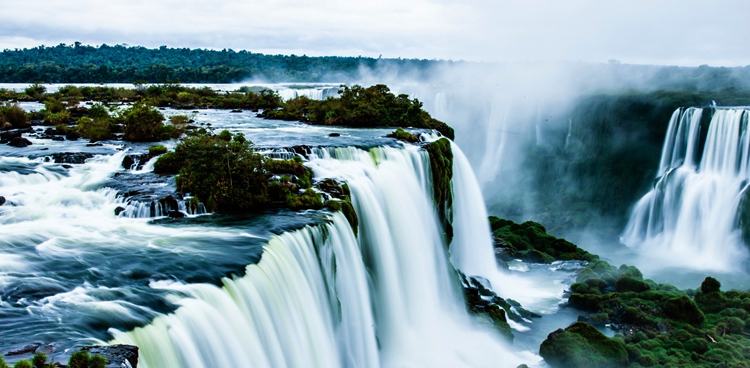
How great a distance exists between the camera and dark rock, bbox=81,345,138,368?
8.09 meters

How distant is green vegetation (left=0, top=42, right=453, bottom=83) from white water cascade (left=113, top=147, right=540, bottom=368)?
246ft

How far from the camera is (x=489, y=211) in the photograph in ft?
170

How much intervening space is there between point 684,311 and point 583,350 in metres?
6.72

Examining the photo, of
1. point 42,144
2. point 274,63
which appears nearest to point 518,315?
point 42,144

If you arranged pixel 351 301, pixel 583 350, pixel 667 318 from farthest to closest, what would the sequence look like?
pixel 667 318
pixel 583 350
pixel 351 301

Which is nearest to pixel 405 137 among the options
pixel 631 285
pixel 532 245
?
pixel 532 245

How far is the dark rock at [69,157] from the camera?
2120cm

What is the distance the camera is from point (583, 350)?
1852cm

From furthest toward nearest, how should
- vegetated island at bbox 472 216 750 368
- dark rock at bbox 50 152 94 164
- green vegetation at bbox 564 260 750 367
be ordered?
1. dark rock at bbox 50 152 94 164
2. green vegetation at bbox 564 260 750 367
3. vegetated island at bbox 472 216 750 368

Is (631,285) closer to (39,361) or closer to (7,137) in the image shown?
(39,361)

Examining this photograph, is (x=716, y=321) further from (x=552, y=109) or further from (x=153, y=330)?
(x=552, y=109)

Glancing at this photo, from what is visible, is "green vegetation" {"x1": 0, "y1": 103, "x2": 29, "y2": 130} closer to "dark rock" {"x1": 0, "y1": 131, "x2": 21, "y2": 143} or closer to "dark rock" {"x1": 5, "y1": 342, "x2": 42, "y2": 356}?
"dark rock" {"x1": 0, "y1": 131, "x2": 21, "y2": 143}

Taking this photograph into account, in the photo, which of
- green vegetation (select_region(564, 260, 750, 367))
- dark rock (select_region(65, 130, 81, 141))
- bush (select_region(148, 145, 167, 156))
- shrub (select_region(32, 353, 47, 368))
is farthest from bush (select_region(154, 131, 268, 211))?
green vegetation (select_region(564, 260, 750, 367))

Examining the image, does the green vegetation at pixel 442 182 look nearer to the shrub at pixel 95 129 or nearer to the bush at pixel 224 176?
the bush at pixel 224 176
